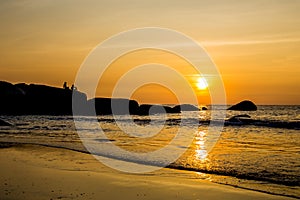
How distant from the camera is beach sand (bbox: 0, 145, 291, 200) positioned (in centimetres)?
1181

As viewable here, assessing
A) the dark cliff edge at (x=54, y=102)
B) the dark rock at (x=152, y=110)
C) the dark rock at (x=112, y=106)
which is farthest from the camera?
the dark rock at (x=152, y=110)

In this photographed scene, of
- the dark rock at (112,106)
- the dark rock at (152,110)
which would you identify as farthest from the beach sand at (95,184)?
the dark rock at (152,110)

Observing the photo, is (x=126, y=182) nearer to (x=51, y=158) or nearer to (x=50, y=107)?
(x=51, y=158)

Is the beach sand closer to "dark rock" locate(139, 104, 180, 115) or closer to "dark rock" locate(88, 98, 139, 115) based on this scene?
"dark rock" locate(88, 98, 139, 115)

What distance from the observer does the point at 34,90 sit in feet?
348

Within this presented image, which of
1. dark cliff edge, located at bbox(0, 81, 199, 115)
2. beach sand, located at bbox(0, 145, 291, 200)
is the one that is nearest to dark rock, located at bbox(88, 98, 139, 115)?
dark cliff edge, located at bbox(0, 81, 199, 115)

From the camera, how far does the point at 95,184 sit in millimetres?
→ 13383

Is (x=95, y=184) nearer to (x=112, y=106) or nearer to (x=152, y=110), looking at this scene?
(x=112, y=106)

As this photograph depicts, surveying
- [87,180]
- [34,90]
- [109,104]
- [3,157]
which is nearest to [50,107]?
[34,90]

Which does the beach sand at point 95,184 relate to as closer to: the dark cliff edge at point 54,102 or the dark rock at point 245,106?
the dark cliff edge at point 54,102

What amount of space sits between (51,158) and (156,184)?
8.13 metres

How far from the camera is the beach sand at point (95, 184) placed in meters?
11.8

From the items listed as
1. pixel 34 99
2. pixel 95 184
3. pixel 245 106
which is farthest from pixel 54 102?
pixel 95 184

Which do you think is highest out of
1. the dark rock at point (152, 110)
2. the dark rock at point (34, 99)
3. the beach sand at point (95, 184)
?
the dark rock at point (34, 99)
